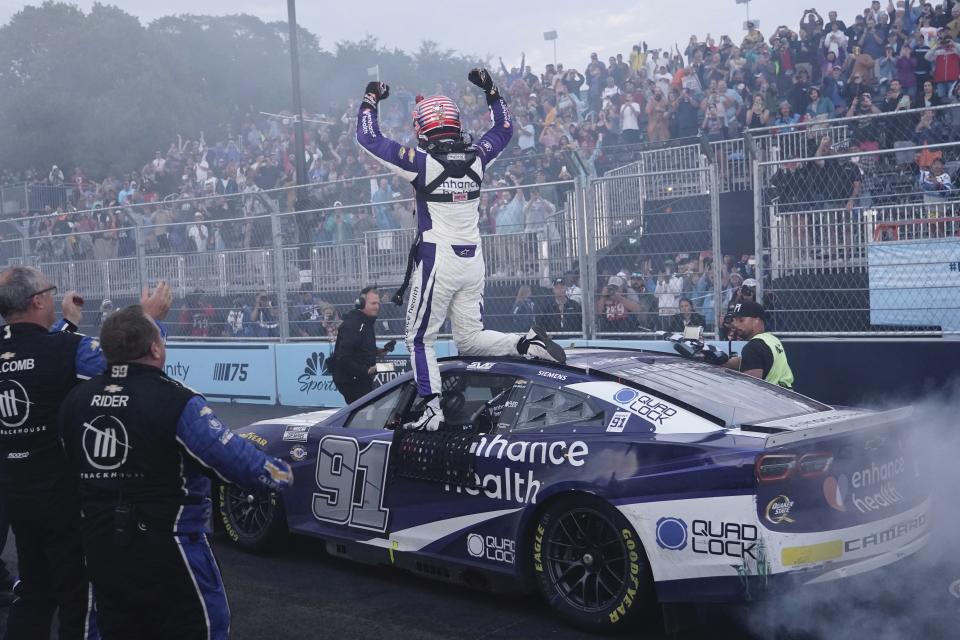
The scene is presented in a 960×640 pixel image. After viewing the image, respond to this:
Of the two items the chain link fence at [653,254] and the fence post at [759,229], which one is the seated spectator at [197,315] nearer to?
the chain link fence at [653,254]

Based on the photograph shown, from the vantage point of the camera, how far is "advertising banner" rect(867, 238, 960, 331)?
28.0ft

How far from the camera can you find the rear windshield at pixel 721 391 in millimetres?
5020

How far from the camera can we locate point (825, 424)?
4.70 m

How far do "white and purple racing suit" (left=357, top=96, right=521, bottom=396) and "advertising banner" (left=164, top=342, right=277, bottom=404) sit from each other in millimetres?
7816

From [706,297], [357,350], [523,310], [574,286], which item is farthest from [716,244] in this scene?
[357,350]

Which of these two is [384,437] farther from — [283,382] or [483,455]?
[283,382]

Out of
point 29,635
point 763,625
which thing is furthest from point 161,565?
point 763,625

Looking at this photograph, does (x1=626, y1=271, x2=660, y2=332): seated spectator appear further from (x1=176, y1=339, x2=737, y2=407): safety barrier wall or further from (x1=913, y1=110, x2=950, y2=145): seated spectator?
(x1=913, y1=110, x2=950, y2=145): seated spectator

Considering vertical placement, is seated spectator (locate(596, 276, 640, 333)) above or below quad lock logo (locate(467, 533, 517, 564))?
above

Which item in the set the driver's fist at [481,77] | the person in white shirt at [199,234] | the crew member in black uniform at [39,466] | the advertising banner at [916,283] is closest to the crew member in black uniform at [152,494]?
the crew member in black uniform at [39,466]

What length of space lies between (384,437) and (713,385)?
1932 mm

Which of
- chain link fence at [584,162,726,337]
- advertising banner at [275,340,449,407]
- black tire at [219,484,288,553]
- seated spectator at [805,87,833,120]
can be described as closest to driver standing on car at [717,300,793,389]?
chain link fence at [584,162,726,337]

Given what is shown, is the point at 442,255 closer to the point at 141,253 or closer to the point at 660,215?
the point at 660,215

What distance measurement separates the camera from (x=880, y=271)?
8953mm
